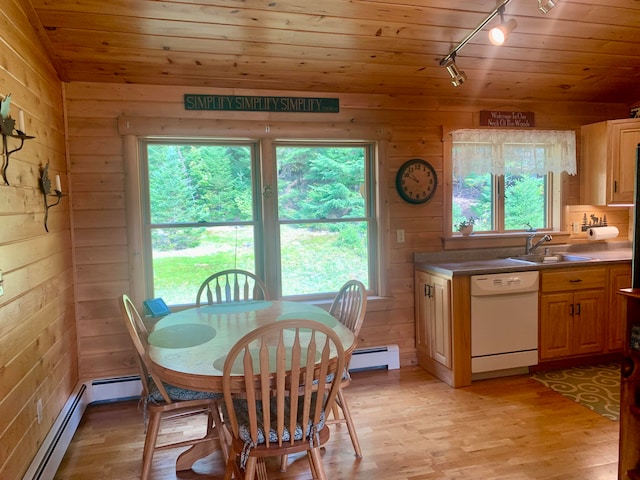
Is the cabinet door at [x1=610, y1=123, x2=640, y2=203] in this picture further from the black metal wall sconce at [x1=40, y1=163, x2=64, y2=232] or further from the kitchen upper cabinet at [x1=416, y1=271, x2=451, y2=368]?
the black metal wall sconce at [x1=40, y1=163, x2=64, y2=232]

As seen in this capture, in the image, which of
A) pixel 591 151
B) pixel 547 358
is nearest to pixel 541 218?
pixel 591 151

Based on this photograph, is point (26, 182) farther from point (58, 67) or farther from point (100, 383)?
point (100, 383)

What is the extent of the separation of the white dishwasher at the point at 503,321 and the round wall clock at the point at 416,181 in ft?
2.63

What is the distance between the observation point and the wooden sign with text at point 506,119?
147 inches

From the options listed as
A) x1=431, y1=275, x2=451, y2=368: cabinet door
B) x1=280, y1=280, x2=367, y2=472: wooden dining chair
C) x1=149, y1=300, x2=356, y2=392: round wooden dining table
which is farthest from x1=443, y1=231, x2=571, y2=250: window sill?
x1=149, y1=300, x2=356, y2=392: round wooden dining table

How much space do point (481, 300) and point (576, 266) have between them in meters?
0.84

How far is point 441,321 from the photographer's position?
3.32 metres

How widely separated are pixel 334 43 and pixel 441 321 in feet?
6.74

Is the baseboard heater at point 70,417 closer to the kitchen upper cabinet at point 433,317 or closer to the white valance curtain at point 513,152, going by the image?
the kitchen upper cabinet at point 433,317

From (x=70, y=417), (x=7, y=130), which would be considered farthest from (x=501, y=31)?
(x=70, y=417)

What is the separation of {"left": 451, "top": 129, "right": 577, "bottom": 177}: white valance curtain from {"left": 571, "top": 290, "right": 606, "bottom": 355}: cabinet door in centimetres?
110

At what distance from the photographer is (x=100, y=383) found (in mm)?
3102

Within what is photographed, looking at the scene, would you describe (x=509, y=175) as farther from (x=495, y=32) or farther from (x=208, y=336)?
(x=208, y=336)

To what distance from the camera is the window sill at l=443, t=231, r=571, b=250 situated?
12.3 ft
